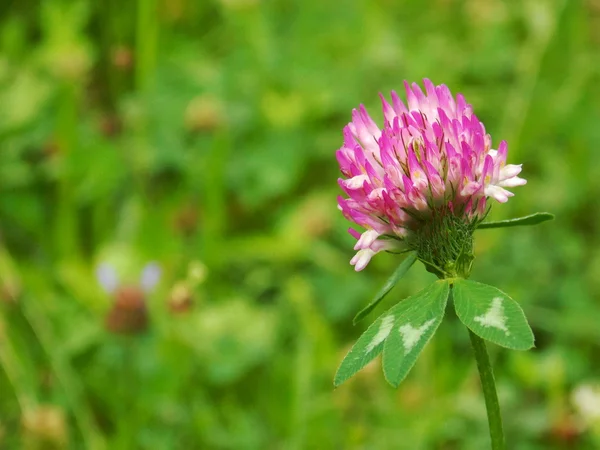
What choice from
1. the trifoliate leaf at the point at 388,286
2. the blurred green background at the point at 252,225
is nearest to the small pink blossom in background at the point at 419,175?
the trifoliate leaf at the point at 388,286

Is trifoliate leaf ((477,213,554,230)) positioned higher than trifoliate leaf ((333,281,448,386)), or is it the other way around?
trifoliate leaf ((477,213,554,230))

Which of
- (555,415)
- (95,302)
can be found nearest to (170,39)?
(95,302)

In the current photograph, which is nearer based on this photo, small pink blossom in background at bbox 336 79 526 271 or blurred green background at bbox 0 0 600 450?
small pink blossom in background at bbox 336 79 526 271

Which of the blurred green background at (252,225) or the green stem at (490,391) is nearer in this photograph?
the green stem at (490,391)

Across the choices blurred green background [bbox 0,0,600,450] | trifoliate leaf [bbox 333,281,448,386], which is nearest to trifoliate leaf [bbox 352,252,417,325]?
trifoliate leaf [bbox 333,281,448,386]

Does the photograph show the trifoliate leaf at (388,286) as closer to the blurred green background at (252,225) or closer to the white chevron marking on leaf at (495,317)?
the white chevron marking on leaf at (495,317)

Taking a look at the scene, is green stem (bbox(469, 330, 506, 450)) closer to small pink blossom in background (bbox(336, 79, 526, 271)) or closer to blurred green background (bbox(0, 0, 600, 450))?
small pink blossom in background (bbox(336, 79, 526, 271))

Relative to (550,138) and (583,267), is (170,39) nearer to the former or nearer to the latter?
(550,138)

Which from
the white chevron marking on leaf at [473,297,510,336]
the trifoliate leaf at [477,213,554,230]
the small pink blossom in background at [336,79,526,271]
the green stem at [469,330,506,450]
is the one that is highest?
the small pink blossom in background at [336,79,526,271]
